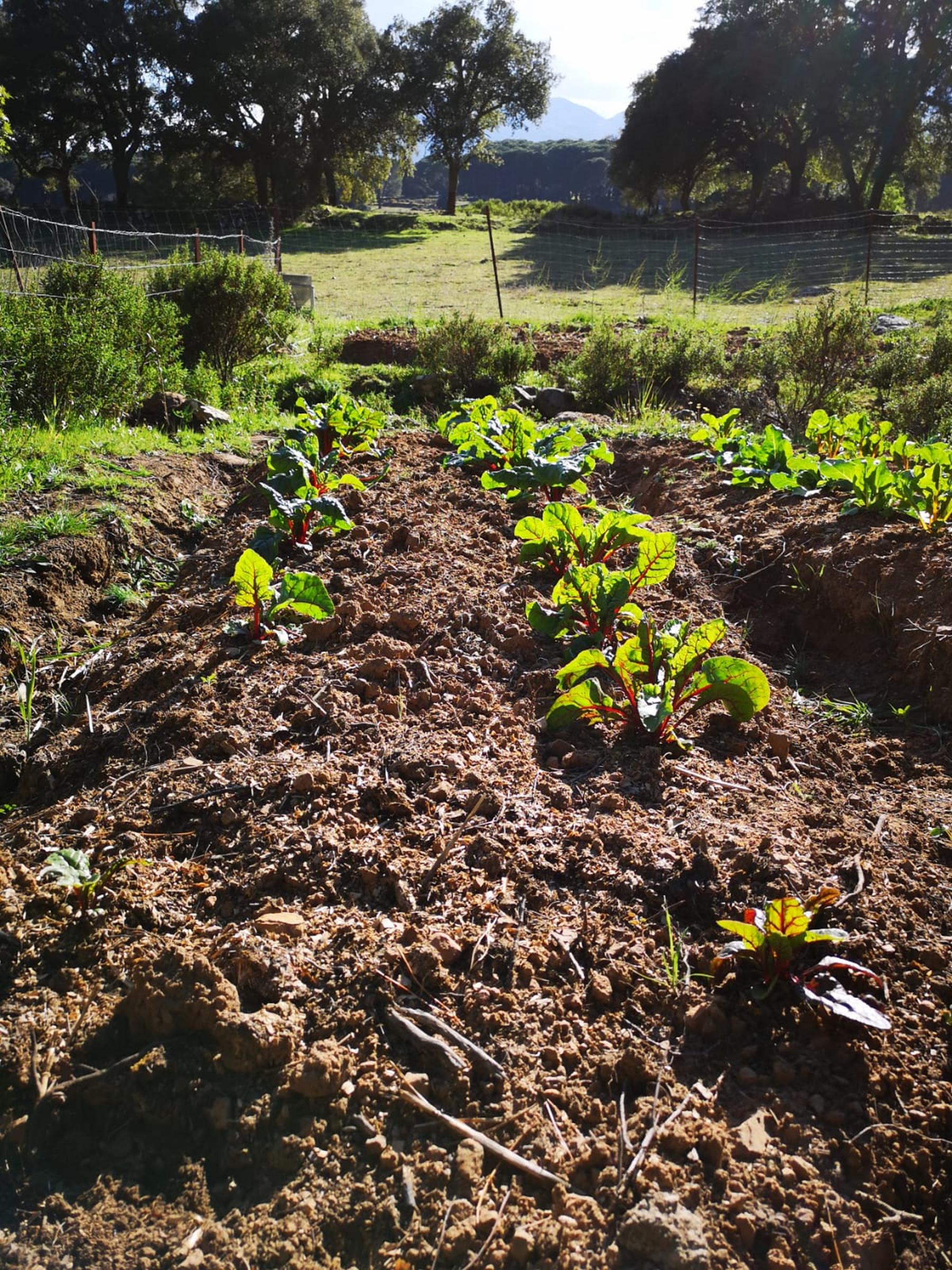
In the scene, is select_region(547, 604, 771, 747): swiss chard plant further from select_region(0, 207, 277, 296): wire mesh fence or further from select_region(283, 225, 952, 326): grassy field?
select_region(283, 225, 952, 326): grassy field

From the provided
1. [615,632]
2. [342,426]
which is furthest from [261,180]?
[615,632]

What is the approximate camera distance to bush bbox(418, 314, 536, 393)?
8.51 meters

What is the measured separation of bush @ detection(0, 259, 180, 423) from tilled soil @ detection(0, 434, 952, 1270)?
156 inches

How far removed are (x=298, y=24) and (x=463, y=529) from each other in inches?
1516

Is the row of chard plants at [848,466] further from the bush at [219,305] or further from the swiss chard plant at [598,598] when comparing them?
the bush at [219,305]

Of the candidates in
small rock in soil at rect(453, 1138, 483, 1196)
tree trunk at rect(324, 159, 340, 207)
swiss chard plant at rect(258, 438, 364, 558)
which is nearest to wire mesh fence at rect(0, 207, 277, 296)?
swiss chard plant at rect(258, 438, 364, 558)

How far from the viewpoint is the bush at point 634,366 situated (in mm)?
7965

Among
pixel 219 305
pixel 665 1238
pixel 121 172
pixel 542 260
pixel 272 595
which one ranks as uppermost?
pixel 121 172

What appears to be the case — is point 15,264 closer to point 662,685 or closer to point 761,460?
point 761,460

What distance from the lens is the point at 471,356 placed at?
852 cm

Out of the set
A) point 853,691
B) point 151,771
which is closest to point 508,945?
point 151,771

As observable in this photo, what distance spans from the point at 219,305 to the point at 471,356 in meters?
2.75

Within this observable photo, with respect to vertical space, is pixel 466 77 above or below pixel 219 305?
above

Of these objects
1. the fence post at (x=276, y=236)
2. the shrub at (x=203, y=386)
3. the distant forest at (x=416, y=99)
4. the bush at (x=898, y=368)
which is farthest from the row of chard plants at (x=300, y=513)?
the distant forest at (x=416, y=99)
